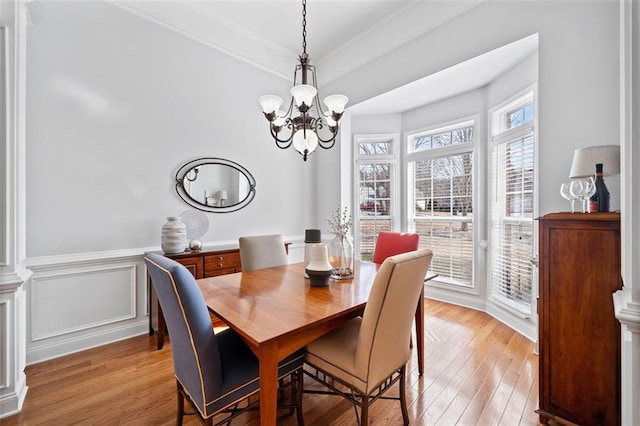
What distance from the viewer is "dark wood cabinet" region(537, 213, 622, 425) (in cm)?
143

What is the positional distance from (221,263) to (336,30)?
119 inches

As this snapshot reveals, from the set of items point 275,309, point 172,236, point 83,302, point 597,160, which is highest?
point 597,160

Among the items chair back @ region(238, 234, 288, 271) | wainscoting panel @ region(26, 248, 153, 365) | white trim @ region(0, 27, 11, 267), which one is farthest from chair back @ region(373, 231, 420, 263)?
white trim @ region(0, 27, 11, 267)

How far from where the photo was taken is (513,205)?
2961 mm

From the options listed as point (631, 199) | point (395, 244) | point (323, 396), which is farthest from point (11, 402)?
point (631, 199)

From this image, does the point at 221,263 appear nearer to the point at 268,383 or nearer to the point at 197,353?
the point at 197,353

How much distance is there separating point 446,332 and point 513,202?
1513 millimetres

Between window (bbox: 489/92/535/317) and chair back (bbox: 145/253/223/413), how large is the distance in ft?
9.42

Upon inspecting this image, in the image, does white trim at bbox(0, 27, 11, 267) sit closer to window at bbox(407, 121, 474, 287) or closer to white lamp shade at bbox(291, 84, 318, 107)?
white lamp shade at bbox(291, 84, 318, 107)

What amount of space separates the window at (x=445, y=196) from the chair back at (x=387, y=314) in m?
2.41

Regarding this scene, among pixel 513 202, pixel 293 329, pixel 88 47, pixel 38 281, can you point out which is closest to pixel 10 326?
pixel 38 281

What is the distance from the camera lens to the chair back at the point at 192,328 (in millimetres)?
1156

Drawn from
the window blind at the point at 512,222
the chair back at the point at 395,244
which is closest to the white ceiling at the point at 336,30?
the window blind at the point at 512,222

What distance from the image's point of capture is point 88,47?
98.8 inches
